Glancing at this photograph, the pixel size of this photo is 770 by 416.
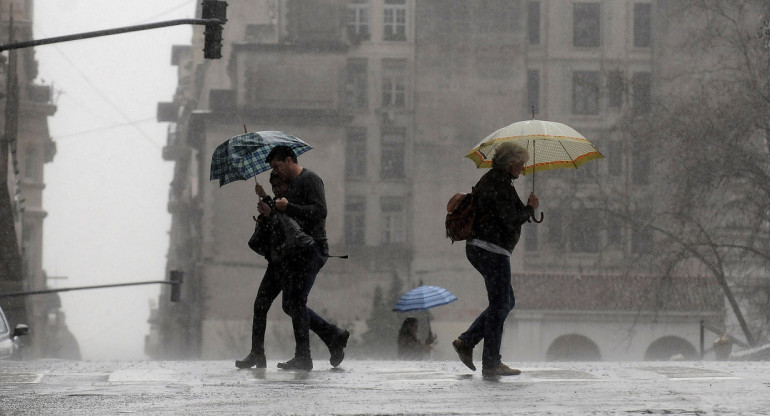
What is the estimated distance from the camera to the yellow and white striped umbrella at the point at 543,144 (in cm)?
1151

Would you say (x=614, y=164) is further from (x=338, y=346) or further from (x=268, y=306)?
(x=268, y=306)

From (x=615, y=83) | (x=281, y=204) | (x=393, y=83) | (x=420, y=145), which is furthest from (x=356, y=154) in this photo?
(x=281, y=204)

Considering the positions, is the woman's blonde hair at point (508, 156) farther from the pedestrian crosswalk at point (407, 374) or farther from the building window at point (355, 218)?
the building window at point (355, 218)

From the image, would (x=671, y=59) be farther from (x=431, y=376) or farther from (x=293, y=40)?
(x=431, y=376)

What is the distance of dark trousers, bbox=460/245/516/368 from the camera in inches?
418

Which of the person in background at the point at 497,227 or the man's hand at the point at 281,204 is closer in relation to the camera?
the person in background at the point at 497,227

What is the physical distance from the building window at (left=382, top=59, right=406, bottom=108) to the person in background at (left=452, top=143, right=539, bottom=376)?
197ft

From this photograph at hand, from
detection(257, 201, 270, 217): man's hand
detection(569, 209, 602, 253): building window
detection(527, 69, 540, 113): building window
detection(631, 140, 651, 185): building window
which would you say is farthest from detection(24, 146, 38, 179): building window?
detection(257, 201, 270, 217): man's hand

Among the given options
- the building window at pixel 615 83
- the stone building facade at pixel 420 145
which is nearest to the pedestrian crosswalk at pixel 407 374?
the building window at pixel 615 83

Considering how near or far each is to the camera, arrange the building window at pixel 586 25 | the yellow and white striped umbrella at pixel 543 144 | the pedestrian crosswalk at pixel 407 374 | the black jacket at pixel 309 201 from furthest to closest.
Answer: the building window at pixel 586 25 → the yellow and white striped umbrella at pixel 543 144 → the black jacket at pixel 309 201 → the pedestrian crosswalk at pixel 407 374

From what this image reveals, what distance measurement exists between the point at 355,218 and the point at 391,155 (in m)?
3.55

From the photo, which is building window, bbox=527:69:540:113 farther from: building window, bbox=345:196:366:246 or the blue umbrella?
the blue umbrella

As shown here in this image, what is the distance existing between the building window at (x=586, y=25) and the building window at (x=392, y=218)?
39.7 ft

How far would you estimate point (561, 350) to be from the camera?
210 feet
